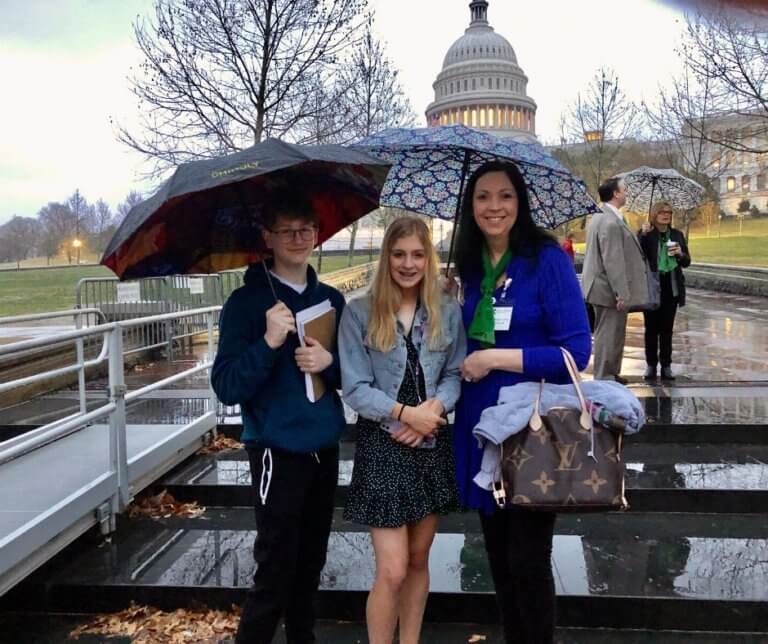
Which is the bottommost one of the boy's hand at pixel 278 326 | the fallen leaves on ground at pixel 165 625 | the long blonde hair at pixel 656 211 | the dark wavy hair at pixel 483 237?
the fallen leaves on ground at pixel 165 625

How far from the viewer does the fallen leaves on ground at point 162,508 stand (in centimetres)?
445

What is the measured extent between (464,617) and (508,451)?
1594 millimetres

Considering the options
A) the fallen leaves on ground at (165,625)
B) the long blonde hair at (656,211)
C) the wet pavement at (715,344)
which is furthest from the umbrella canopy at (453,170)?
the wet pavement at (715,344)

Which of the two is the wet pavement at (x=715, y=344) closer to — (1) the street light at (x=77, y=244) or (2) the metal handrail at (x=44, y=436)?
(2) the metal handrail at (x=44, y=436)

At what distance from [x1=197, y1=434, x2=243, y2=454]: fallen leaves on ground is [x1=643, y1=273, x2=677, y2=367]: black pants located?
4744 mm

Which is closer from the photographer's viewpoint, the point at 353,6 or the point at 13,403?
the point at 13,403

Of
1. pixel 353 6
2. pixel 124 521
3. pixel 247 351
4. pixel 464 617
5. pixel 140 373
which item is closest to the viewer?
pixel 247 351

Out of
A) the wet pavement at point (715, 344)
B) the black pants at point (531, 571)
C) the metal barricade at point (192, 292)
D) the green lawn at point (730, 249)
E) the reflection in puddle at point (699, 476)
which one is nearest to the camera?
the black pants at point (531, 571)

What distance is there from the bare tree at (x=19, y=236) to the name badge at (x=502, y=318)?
76026 mm

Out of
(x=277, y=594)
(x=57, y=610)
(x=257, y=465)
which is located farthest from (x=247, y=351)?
(x=57, y=610)

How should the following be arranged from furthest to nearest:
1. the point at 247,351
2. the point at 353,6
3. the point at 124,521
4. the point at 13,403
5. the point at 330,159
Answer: the point at 353,6, the point at 13,403, the point at 124,521, the point at 247,351, the point at 330,159

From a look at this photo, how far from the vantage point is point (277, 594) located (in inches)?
97.4

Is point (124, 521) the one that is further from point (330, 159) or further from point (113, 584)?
point (330, 159)

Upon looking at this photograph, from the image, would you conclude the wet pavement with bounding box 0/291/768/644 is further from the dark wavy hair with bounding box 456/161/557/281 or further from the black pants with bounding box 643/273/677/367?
the dark wavy hair with bounding box 456/161/557/281
